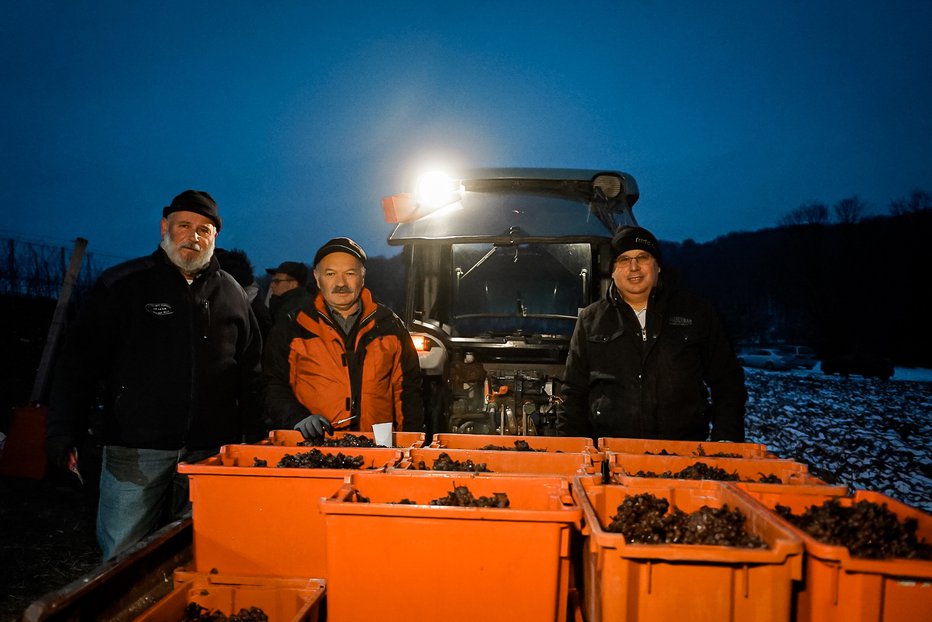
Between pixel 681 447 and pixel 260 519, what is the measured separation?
6.35 ft

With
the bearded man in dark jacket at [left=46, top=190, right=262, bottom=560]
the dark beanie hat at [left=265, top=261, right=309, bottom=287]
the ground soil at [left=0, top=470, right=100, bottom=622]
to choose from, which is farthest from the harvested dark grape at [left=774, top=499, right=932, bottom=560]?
the dark beanie hat at [left=265, top=261, right=309, bottom=287]

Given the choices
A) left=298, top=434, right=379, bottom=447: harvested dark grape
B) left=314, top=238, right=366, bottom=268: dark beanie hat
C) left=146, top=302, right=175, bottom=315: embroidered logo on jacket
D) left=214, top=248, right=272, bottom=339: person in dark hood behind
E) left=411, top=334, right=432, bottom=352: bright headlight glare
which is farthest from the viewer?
left=214, top=248, right=272, bottom=339: person in dark hood behind

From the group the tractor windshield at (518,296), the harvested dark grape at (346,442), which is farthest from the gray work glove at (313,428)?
the tractor windshield at (518,296)

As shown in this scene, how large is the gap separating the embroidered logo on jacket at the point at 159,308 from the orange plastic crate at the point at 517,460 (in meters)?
1.61

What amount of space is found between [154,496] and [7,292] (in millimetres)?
14969

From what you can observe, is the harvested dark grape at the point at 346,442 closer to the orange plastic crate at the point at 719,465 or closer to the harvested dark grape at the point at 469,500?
the harvested dark grape at the point at 469,500

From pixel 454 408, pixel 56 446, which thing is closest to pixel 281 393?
pixel 56 446

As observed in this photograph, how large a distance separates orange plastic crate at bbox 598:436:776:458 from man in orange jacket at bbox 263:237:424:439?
1390mm

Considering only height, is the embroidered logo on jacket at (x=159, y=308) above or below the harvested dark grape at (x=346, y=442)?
above

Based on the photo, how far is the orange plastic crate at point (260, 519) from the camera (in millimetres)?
1925

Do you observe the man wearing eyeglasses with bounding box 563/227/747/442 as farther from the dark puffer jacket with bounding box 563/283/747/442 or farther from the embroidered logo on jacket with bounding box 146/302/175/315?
the embroidered logo on jacket with bounding box 146/302/175/315

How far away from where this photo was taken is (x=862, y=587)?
1.33 metres

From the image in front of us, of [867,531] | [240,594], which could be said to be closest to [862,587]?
[867,531]

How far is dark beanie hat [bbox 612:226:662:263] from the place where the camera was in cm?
322
